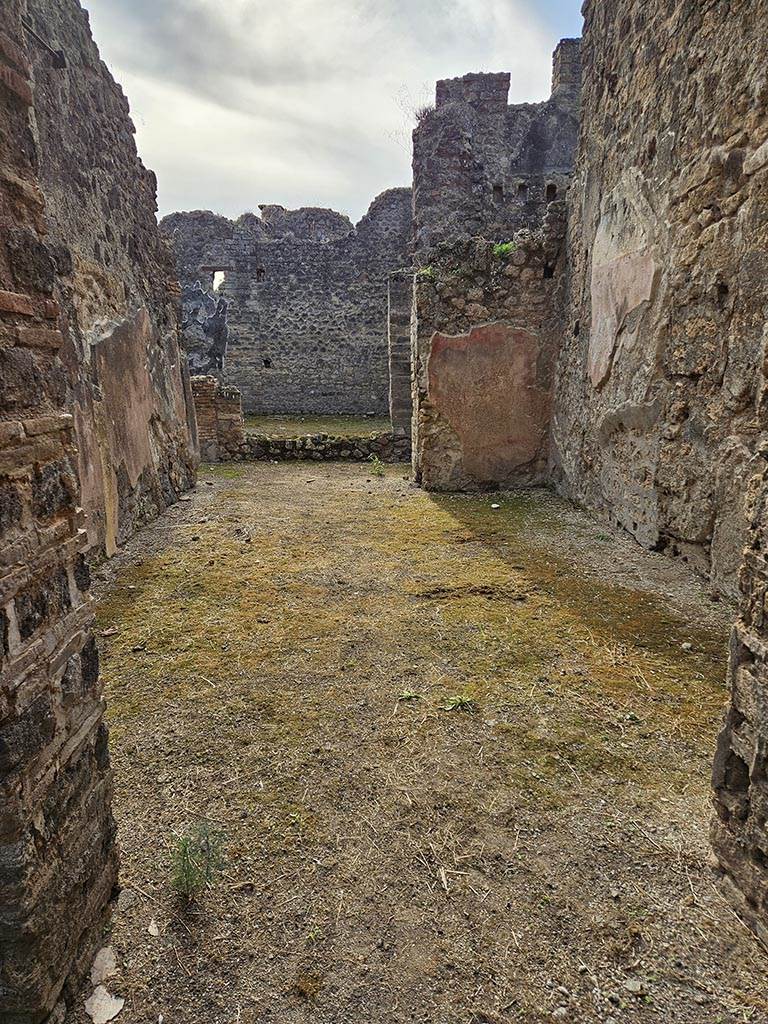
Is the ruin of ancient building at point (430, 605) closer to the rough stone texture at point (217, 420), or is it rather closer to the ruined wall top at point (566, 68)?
the rough stone texture at point (217, 420)

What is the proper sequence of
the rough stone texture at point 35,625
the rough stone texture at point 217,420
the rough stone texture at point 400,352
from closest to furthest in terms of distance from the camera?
the rough stone texture at point 35,625
the rough stone texture at point 217,420
the rough stone texture at point 400,352

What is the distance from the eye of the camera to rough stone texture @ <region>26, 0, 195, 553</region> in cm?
406

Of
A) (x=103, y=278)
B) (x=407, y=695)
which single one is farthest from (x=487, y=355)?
(x=407, y=695)

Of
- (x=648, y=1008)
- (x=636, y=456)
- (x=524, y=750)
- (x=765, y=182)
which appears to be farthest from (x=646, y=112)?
(x=648, y=1008)

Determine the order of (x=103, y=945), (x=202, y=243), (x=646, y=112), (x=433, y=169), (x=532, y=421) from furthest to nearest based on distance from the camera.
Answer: (x=202, y=243) < (x=433, y=169) < (x=532, y=421) < (x=646, y=112) < (x=103, y=945)

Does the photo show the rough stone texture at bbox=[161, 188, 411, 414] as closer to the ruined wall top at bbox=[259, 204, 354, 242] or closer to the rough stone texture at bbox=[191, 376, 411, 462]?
the ruined wall top at bbox=[259, 204, 354, 242]

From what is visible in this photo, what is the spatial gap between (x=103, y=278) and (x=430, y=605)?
3813 millimetres

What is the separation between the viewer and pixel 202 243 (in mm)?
14945

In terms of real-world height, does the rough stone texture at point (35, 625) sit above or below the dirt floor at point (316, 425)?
above

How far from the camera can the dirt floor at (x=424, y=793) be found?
4.60ft

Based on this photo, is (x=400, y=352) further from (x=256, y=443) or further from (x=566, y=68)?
(x=566, y=68)

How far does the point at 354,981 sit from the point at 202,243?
16418mm

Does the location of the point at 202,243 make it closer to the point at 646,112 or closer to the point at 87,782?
the point at 646,112

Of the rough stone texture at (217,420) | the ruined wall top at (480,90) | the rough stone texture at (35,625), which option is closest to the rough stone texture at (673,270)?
the rough stone texture at (35,625)
